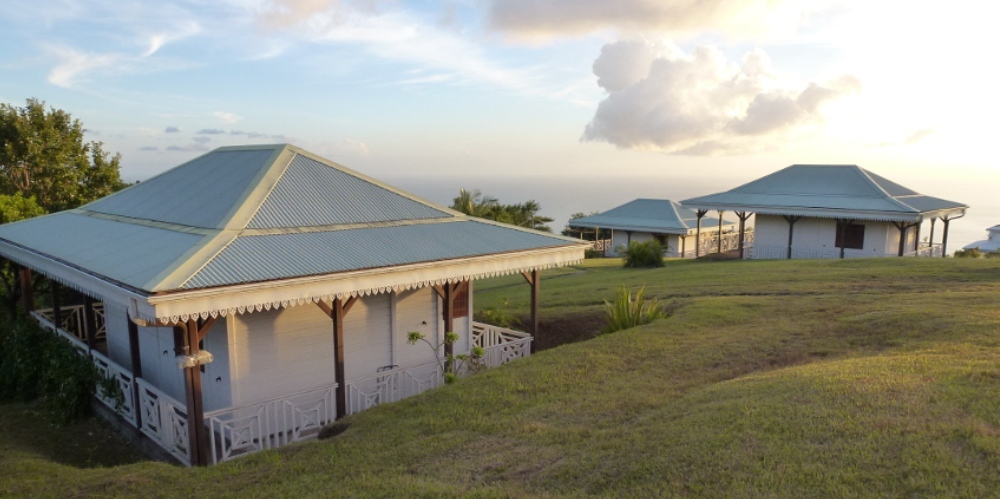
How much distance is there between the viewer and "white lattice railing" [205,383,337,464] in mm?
9523

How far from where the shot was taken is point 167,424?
9.77 m

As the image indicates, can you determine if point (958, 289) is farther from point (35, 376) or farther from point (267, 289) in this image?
point (35, 376)

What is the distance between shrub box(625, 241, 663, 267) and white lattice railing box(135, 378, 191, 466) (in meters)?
21.5

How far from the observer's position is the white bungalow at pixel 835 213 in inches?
1120

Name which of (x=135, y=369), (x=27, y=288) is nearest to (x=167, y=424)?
(x=135, y=369)

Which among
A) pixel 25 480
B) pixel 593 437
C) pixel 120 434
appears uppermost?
pixel 593 437

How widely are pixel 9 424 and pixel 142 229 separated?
385 cm

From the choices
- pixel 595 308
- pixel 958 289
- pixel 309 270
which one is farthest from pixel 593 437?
pixel 958 289

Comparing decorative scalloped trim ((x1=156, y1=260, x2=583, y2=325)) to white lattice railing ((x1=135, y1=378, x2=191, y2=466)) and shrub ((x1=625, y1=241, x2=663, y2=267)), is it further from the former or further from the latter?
shrub ((x1=625, y1=241, x2=663, y2=267))

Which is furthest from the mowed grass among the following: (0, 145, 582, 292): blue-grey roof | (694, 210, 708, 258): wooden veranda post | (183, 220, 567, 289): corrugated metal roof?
(694, 210, 708, 258): wooden veranda post

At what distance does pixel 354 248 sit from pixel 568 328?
6792 mm

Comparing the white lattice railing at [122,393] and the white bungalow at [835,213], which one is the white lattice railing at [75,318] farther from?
the white bungalow at [835,213]

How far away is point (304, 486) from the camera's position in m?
6.80

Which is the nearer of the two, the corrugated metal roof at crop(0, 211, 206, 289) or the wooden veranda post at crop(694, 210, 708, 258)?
the corrugated metal roof at crop(0, 211, 206, 289)
